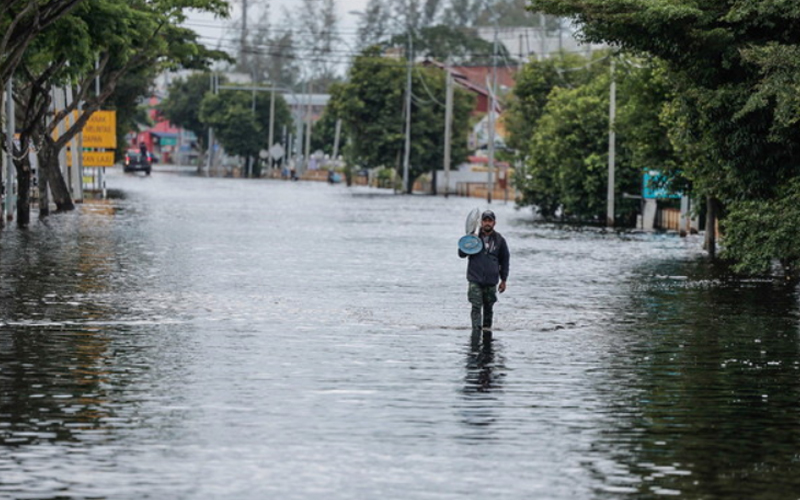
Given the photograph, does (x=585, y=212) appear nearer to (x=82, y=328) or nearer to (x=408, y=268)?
(x=408, y=268)

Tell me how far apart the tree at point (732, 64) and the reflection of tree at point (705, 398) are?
7.35 ft

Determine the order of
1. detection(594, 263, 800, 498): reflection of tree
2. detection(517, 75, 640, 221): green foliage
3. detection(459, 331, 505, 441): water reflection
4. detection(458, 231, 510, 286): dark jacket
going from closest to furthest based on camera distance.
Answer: detection(594, 263, 800, 498): reflection of tree, detection(459, 331, 505, 441): water reflection, detection(458, 231, 510, 286): dark jacket, detection(517, 75, 640, 221): green foliage

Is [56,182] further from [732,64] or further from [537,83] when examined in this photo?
[732,64]

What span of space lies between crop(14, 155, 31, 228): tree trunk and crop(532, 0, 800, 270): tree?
88.5 ft

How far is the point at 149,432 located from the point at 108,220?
4413cm

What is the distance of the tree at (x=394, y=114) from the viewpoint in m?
117

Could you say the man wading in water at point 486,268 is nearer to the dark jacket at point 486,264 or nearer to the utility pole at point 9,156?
the dark jacket at point 486,264

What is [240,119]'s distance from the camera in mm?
168750

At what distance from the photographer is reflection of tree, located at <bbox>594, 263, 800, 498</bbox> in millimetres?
11742

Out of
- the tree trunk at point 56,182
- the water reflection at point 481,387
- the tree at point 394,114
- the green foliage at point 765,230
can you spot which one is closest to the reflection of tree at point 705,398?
the green foliage at point 765,230

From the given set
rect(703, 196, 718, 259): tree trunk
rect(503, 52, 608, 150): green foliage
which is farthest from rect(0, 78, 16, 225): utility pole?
rect(503, 52, 608, 150): green foliage

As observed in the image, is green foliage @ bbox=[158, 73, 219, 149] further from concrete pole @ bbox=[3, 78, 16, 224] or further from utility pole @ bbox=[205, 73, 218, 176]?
concrete pole @ bbox=[3, 78, 16, 224]

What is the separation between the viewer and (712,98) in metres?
26.8

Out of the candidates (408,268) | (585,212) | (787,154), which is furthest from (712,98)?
(585,212)
